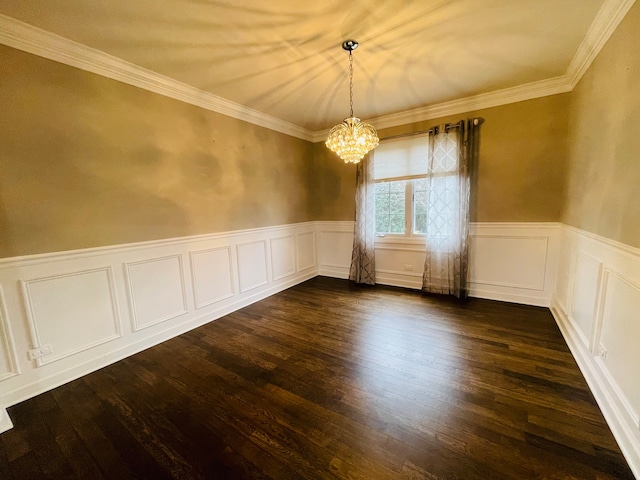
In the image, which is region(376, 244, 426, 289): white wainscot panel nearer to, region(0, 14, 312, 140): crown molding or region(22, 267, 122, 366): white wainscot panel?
region(0, 14, 312, 140): crown molding

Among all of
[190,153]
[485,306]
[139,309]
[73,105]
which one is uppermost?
[73,105]

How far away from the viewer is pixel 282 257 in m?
4.25

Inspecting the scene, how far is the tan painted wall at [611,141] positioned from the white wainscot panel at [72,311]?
3.85 m

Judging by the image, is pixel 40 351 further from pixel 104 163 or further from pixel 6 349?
pixel 104 163

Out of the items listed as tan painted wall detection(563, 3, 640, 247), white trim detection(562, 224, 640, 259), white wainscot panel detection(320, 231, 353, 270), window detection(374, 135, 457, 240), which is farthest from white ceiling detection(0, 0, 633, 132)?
white wainscot panel detection(320, 231, 353, 270)

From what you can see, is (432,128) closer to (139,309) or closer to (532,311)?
(532,311)

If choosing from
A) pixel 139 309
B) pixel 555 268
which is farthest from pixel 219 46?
pixel 555 268

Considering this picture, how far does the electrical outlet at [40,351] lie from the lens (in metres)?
1.94

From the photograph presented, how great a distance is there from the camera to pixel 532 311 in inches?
122

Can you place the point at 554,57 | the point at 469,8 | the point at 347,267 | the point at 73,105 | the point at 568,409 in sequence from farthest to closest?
the point at 347,267, the point at 554,57, the point at 73,105, the point at 469,8, the point at 568,409

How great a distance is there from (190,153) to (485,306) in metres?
4.05

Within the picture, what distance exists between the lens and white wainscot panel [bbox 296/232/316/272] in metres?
4.62

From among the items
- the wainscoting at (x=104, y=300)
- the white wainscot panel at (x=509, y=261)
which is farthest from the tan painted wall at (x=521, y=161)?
the wainscoting at (x=104, y=300)

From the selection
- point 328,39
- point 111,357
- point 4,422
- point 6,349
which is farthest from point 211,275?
point 328,39
